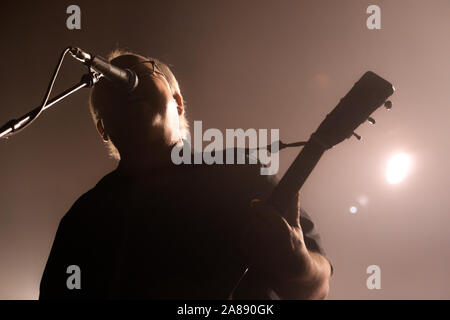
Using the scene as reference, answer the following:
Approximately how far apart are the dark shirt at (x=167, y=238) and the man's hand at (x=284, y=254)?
6 cm

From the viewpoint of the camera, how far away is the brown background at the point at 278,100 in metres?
2.60

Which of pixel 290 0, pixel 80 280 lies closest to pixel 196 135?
pixel 290 0

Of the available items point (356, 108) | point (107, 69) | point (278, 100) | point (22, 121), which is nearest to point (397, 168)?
point (278, 100)

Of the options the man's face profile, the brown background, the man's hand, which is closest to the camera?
the man's hand

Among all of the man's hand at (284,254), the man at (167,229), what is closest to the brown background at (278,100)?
the man at (167,229)

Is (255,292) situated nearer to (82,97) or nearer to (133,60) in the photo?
(133,60)

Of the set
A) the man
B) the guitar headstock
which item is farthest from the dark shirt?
the guitar headstock

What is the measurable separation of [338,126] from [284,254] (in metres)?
0.34

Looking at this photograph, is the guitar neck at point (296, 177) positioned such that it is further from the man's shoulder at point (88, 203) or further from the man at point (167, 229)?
the man's shoulder at point (88, 203)

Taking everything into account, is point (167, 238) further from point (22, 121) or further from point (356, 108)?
point (356, 108)

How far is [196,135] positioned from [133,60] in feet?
5.59

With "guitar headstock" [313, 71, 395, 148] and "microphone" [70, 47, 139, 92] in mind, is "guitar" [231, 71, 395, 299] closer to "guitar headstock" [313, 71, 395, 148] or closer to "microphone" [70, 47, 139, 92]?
"guitar headstock" [313, 71, 395, 148]

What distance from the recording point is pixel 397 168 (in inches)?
129

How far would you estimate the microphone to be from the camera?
78 centimetres
